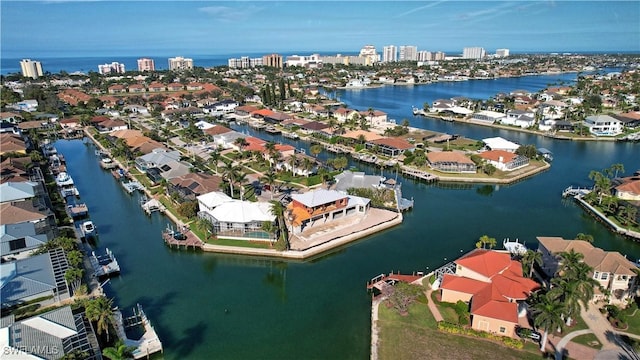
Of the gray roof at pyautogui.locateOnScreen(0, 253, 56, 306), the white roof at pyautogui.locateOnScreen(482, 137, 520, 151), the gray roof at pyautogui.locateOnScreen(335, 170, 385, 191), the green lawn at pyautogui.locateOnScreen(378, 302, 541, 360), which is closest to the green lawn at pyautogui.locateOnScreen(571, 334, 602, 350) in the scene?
the green lawn at pyautogui.locateOnScreen(378, 302, 541, 360)

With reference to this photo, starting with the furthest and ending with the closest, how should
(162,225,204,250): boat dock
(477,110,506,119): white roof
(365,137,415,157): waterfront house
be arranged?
(477,110,506,119): white roof → (365,137,415,157): waterfront house → (162,225,204,250): boat dock

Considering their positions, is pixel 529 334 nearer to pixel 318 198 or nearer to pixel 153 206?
pixel 318 198

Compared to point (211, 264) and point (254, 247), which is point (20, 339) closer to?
point (211, 264)

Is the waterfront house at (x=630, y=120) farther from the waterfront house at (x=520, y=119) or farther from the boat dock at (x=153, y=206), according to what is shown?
the boat dock at (x=153, y=206)

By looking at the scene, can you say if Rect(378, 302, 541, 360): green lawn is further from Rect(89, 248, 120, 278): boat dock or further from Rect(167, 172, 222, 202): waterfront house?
Rect(167, 172, 222, 202): waterfront house

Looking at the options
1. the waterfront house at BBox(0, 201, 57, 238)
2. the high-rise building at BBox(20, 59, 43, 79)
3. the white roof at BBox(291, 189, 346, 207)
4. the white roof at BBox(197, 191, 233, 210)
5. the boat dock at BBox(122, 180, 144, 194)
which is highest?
the high-rise building at BBox(20, 59, 43, 79)

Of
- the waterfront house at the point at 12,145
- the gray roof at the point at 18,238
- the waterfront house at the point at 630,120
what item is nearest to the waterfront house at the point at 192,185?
the gray roof at the point at 18,238

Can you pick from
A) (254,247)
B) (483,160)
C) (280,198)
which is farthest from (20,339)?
(483,160)
